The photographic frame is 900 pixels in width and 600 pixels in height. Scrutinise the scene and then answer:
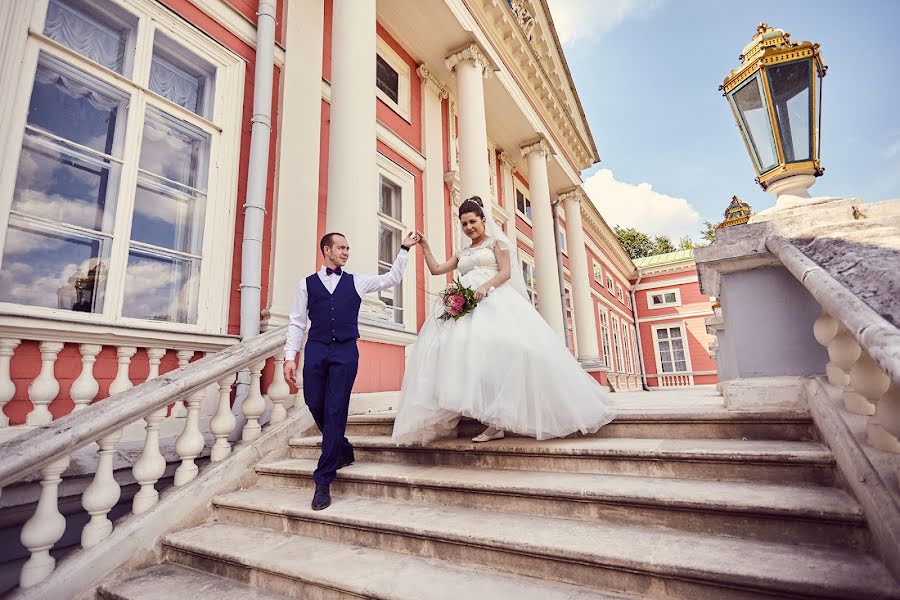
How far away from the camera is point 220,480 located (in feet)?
9.24

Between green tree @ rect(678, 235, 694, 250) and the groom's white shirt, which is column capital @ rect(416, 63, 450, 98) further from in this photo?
green tree @ rect(678, 235, 694, 250)

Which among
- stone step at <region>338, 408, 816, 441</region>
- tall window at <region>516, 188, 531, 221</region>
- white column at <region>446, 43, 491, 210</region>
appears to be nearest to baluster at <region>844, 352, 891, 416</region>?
stone step at <region>338, 408, 816, 441</region>

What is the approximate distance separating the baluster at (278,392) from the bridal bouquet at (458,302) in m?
1.44

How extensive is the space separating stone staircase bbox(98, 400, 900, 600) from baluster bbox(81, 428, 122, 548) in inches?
10.8

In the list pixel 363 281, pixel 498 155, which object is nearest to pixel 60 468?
pixel 363 281

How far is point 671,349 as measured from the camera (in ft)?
80.5

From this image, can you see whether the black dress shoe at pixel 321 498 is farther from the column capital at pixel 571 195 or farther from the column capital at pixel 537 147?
the column capital at pixel 571 195

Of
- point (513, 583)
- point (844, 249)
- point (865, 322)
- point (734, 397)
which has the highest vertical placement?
point (844, 249)

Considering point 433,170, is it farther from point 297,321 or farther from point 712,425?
point 712,425

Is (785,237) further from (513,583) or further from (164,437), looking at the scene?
(164,437)

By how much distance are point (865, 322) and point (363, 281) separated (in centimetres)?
255

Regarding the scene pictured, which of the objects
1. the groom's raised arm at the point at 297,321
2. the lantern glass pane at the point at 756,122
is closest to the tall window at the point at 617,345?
the lantern glass pane at the point at 756,122

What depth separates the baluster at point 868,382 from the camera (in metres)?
1.55

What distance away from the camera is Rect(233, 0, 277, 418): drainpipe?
418cm
